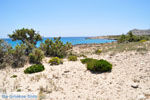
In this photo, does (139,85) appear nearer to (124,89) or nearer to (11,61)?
(124,89)

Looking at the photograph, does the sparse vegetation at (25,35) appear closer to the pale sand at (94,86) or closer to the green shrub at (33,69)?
the green shrub at (33,69)

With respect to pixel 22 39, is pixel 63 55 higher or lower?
lower

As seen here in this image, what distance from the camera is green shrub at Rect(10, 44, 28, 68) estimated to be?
387 inches

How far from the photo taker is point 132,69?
741 centimetres

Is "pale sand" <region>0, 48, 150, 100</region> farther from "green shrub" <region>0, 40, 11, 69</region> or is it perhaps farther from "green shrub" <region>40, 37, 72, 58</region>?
"green shrub" <region>40, 37, 72, 58</region>

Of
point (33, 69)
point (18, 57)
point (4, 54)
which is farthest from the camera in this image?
point (18, 57)

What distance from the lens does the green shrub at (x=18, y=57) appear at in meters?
9.82

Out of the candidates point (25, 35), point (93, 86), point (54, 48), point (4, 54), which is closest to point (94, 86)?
point (93, 86)

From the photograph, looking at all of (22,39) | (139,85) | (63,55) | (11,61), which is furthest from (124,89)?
(22,39)

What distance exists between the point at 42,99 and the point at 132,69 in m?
5.83

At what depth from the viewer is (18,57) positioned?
10.2m

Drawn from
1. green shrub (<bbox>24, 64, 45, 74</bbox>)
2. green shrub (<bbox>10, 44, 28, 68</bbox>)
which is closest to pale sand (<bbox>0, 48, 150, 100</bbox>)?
green shrub (<bbox>24, 64, 45, 74</bbox>)

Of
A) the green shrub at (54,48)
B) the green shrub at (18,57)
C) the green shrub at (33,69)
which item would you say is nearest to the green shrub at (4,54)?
the green shrub at (18,57)

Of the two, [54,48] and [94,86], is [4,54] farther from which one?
[94,86]
